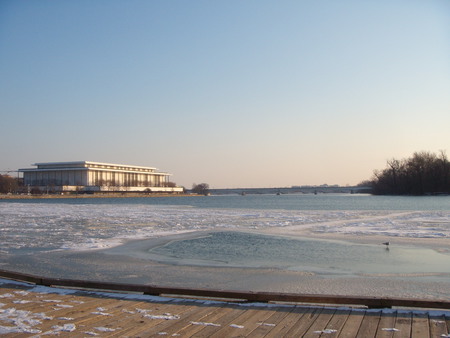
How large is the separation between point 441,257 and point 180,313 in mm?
11284

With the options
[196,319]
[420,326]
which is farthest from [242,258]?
[420,326]

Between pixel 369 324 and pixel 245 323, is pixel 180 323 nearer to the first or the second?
pixel 245 323

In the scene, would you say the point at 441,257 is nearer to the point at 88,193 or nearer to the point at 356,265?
the point at 356,265

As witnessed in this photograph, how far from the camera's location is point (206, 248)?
704 inches

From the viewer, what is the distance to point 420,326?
19.4ft

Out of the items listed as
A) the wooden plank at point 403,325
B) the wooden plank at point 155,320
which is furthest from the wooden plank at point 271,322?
the wooden plank at point 403,325

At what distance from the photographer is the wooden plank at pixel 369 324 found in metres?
5.66

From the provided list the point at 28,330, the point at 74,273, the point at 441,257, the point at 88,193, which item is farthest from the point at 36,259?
the point at 88,193

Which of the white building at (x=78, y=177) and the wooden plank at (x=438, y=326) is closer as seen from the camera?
the wooden plank at (x=438, y=326)

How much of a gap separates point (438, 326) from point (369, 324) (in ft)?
2.87

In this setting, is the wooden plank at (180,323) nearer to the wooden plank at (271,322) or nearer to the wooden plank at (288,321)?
the wooden plank at (271,322)

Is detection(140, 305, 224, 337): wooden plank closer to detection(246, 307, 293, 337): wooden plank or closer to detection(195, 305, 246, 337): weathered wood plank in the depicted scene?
detection(195, 305, 246, 337): weathered wood plank

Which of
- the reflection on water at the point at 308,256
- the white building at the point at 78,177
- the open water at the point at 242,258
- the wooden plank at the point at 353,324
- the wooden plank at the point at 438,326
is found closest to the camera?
the wooden plank at the point at 438,326

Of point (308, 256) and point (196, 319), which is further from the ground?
point (196, 319)
